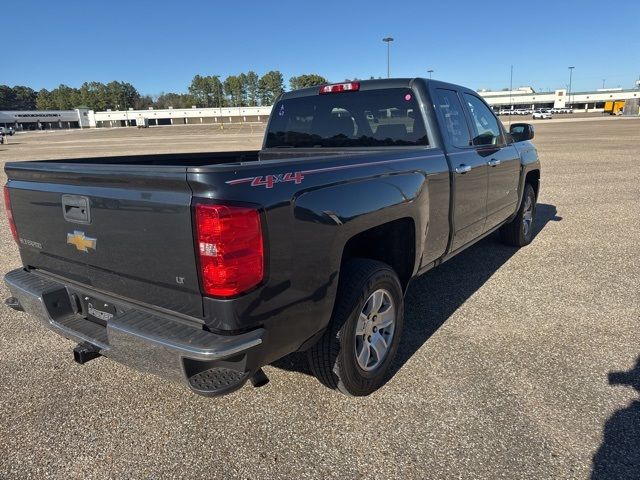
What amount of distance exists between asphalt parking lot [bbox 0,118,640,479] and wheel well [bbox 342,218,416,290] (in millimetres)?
682

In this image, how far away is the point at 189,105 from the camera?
168375mm

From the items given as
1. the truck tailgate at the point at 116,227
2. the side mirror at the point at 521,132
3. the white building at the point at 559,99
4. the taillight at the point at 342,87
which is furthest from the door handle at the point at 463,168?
the white building at the point at 559,99

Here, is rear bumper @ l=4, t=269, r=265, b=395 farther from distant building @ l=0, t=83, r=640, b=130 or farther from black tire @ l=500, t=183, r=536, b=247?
distant building @ l=0, t=83, r=640, b=130

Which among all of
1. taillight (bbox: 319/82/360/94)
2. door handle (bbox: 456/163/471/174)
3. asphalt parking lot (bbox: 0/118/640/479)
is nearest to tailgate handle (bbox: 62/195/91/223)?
asphalt parking lot (bbox: 0/118/640/479)

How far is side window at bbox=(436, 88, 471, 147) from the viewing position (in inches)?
153

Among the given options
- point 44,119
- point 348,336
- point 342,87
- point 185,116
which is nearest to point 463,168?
point 342,87

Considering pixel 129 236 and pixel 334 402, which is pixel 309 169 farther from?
pixel 334 402

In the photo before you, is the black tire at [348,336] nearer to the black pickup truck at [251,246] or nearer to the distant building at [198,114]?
the black pickup truck at [251,246]

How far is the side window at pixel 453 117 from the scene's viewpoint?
389 cm

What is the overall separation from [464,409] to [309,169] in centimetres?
171

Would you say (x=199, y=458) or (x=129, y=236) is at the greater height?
(x=129, y=236)

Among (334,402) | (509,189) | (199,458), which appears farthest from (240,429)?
(509,189)

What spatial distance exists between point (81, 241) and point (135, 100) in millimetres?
201182

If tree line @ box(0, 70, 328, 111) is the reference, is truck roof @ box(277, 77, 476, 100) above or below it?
below
